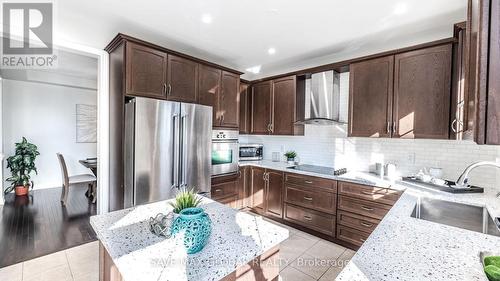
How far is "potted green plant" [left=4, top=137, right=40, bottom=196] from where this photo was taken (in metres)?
4.32

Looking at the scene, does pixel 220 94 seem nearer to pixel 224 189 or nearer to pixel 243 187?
pixel 224 189

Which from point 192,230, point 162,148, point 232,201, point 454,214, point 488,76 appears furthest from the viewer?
point 232,201

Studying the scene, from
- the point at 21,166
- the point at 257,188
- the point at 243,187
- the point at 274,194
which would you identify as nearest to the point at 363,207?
the point at 274,194

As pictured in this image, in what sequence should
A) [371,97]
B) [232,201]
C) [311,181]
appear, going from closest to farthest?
1. [371,97]
2. [311,181]
3. [232,201]

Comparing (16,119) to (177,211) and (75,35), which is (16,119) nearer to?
(75,35)

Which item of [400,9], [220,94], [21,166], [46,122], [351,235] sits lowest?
[351,235]

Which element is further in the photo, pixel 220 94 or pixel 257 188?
pixel 257 188

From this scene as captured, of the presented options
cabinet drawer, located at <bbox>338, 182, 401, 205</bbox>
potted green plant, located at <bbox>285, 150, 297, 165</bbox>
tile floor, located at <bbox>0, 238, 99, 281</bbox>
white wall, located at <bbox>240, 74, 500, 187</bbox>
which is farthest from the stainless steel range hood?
tile floor, located at <bbox>0, 238, 99, 281</bbox>

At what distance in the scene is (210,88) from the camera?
3.17 m

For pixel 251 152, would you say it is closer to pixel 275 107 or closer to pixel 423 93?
pixel 275 107

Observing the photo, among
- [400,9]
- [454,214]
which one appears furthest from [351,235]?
[400,9]

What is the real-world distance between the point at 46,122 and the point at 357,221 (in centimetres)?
659

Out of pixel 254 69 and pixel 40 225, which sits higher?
pixel 254 69

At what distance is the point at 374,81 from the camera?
268 cm
